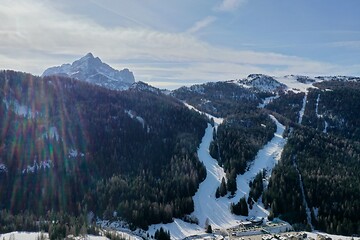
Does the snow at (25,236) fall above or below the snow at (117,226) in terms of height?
above

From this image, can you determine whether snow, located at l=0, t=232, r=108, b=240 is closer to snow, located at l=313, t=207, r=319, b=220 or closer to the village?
the village

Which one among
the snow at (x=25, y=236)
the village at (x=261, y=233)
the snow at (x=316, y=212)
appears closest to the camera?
the snow at (x=25, y=236)

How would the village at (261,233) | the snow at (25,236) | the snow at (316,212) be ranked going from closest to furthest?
the snow at (25,236) < the village at (261,233) < the snow at (316,212)

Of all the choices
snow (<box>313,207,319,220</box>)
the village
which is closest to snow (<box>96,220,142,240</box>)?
the village

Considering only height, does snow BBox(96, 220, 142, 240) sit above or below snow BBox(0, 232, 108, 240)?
below

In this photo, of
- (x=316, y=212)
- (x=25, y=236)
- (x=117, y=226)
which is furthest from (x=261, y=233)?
(x=25, y=236)

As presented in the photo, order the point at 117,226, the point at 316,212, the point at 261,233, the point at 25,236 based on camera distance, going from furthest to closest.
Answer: the point at 316,212 < the point at 117,226 < the point at 261,233 < the point at 25,236

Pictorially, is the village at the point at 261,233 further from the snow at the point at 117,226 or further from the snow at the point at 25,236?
the snow at the point at 25,236

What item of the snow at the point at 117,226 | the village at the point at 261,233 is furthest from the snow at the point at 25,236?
the village at the point at 261,233

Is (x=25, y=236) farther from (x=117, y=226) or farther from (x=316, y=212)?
(x=316, y=212)

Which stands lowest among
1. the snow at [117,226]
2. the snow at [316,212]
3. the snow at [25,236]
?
the snow at [117,226]

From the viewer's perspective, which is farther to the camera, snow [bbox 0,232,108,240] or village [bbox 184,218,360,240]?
village [bbox 184,218,360,240]

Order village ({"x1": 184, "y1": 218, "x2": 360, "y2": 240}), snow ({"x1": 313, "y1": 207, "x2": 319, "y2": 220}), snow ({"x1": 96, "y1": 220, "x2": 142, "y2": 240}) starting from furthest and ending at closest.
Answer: snow ({"x1": 313, "y1": 207, "x2": 319, "y2": 220}) → snow ({"x1": 96, "y1": 220, "x2": 142, "y2": 240}) → village ({"x1": 184, "y1": 218, "x2": 360, "y2": 240})
